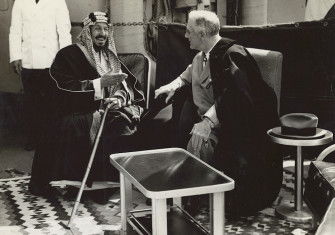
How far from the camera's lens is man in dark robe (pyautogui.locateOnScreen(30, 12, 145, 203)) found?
4.65 metres

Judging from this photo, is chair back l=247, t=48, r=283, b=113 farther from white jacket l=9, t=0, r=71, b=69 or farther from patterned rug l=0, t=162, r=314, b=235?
white jacket l=9, t=0, r=71, b=69

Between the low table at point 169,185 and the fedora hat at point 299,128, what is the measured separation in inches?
28.4

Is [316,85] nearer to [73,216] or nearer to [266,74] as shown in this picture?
[266,74]

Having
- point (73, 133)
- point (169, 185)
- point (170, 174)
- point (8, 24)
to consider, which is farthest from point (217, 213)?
point (8, 24)

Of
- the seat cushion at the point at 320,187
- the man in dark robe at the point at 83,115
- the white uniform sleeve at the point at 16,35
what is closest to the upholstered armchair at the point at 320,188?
the seat cushion at the point at 320,187

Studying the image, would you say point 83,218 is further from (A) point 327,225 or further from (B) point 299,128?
(A) point 327,225

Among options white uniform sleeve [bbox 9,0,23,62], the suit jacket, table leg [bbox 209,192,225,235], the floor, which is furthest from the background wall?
table leg [bbox 209,192,225,235]

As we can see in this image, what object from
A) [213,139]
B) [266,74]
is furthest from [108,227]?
[266,74]

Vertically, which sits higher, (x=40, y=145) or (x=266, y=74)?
(x=266, y=74)

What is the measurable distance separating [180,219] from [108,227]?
67 centimetres

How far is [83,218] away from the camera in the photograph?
4207mm

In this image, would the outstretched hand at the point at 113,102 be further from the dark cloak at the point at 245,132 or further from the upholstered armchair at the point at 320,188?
the upholstered armchair at the point at 320,188

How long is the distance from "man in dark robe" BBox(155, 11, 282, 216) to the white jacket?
2.11 meters

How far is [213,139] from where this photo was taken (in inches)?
166
